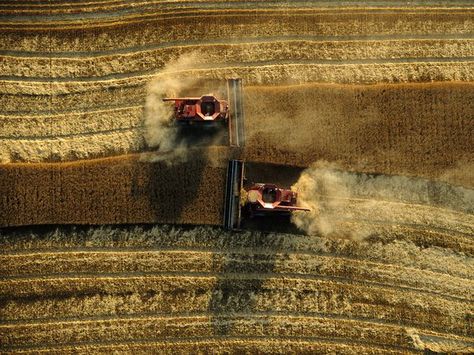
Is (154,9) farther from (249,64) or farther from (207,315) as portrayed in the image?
(207,315)

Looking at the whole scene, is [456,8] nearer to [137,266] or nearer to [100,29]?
[100,29]

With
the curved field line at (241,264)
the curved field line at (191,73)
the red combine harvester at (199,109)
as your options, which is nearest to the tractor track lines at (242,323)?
the curved field line at (241,264)

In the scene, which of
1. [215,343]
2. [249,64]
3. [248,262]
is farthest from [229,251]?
[249,64]

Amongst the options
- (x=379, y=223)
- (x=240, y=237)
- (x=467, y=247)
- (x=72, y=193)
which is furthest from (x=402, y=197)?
(x=72, y=193)

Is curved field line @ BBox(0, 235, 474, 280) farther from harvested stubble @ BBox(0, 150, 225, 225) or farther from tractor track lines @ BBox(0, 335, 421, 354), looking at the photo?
tractor track lines @ BBox(0, 335, 421, 354)

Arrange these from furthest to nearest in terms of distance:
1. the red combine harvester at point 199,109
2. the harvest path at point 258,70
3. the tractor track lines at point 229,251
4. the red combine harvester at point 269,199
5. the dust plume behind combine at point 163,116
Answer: the harvest path at point 258,70, the dust plume behind combine at point 163,116, the tractor track lines at point 229,251, the red combine harvester at point 199,109, the red combine harvester at point 269,199

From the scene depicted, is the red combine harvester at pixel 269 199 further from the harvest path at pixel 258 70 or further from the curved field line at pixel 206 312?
the curved field line at pixel 206 312
